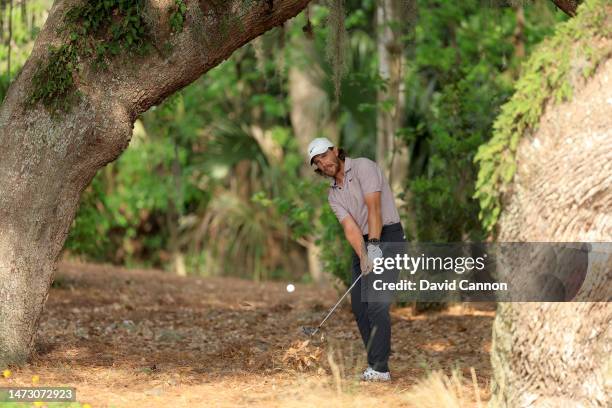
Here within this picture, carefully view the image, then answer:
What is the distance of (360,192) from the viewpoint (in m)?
7.18

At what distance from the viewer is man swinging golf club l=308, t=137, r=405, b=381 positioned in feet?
23.2

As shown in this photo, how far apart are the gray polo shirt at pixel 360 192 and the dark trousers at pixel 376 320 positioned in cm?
10

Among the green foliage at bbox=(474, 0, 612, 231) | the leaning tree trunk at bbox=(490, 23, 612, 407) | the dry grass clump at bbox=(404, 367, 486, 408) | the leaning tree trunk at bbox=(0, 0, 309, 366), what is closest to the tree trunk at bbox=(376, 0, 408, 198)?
the leaning tree trunk at bbox=(0, 0, 309, 366)

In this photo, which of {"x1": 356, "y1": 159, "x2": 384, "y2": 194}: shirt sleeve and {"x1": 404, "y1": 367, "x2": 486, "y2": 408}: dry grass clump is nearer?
{"x1": 404, "y1": 367, "x2": 486, "y2": 408}: dry grass clump

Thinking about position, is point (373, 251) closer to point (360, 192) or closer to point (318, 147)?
point (360, 192)

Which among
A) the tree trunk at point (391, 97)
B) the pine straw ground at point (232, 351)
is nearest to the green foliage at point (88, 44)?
the pine straw ground at point (232, 351)

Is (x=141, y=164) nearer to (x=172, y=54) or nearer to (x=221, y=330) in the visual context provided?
(x=221, y=330)

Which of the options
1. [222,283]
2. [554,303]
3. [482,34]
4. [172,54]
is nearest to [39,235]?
[172,54]

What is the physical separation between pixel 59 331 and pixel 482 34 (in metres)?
8.20

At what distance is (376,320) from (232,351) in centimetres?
170

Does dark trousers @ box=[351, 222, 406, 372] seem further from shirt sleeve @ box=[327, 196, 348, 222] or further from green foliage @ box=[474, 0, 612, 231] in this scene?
green foliage @ box=[474, 0, 612, 231]

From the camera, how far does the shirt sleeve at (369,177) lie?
23.2 ft

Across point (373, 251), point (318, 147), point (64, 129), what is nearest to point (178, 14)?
point (64, 129)

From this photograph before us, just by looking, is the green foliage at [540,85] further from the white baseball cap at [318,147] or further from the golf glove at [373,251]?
the white baseball cap at [318,147]
